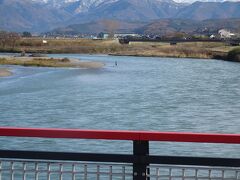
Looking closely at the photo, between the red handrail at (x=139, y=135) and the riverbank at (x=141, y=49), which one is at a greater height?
the red handrail at (x=139, y=135)

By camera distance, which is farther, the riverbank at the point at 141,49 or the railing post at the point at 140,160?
the riverbank at the point at 141,49

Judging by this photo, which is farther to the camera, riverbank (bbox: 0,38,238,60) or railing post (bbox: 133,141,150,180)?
riverbank (bbox: 0,38,238,60)

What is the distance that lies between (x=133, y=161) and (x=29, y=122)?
56.2 ft

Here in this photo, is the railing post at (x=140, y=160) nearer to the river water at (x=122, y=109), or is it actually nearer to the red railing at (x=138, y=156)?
the red railing at (x=138, y=156)

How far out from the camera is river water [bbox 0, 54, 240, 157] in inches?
575

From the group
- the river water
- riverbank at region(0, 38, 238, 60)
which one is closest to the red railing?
the river water

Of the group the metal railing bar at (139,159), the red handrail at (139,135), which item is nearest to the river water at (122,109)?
the metal railing bar at (139,159)

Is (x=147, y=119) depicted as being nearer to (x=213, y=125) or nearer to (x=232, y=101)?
(x=213, y=125)

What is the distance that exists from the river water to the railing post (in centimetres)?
Answer: 960

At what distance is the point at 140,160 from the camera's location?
13.2 feet

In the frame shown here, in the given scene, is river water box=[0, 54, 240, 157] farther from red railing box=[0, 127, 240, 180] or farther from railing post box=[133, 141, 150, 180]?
railing post box=[133, 141, 150, 180]

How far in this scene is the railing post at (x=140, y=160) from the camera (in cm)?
401

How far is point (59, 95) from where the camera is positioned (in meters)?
32.8

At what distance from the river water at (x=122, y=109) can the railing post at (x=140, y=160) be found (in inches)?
378
